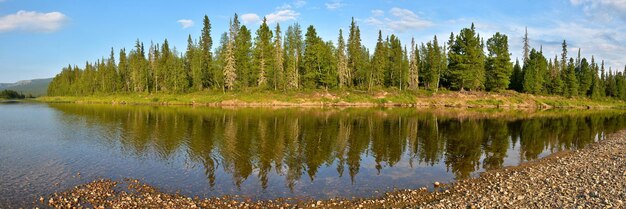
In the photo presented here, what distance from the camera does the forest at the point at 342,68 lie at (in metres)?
100

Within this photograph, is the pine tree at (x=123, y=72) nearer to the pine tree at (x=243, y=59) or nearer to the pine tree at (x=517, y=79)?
the pine tree at (x=243, y=59)

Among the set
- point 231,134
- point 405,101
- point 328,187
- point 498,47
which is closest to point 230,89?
point 405,101

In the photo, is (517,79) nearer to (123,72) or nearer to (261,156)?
(261,156)

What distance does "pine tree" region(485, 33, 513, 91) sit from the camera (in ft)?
342

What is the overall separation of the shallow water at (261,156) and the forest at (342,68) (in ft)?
186

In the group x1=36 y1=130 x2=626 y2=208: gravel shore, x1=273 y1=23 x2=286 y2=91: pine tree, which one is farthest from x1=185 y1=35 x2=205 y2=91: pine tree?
x1=36 y1=130 x2=626 y2=208: gravel shore

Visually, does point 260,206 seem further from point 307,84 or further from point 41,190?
point 307,84

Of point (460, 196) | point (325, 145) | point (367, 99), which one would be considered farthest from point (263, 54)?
point (460, 196)

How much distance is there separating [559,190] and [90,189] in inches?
875

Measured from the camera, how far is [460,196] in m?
17.0

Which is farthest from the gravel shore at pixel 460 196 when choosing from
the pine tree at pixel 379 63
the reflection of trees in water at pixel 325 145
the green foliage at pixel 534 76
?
the green foliage at pixel 534 76

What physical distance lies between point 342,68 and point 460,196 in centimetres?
8886

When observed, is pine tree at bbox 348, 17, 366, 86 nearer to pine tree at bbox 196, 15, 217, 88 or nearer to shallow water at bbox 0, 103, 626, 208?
pine tree at bbox 196, 15, 217, 88

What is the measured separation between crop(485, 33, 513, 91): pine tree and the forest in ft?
0.87
